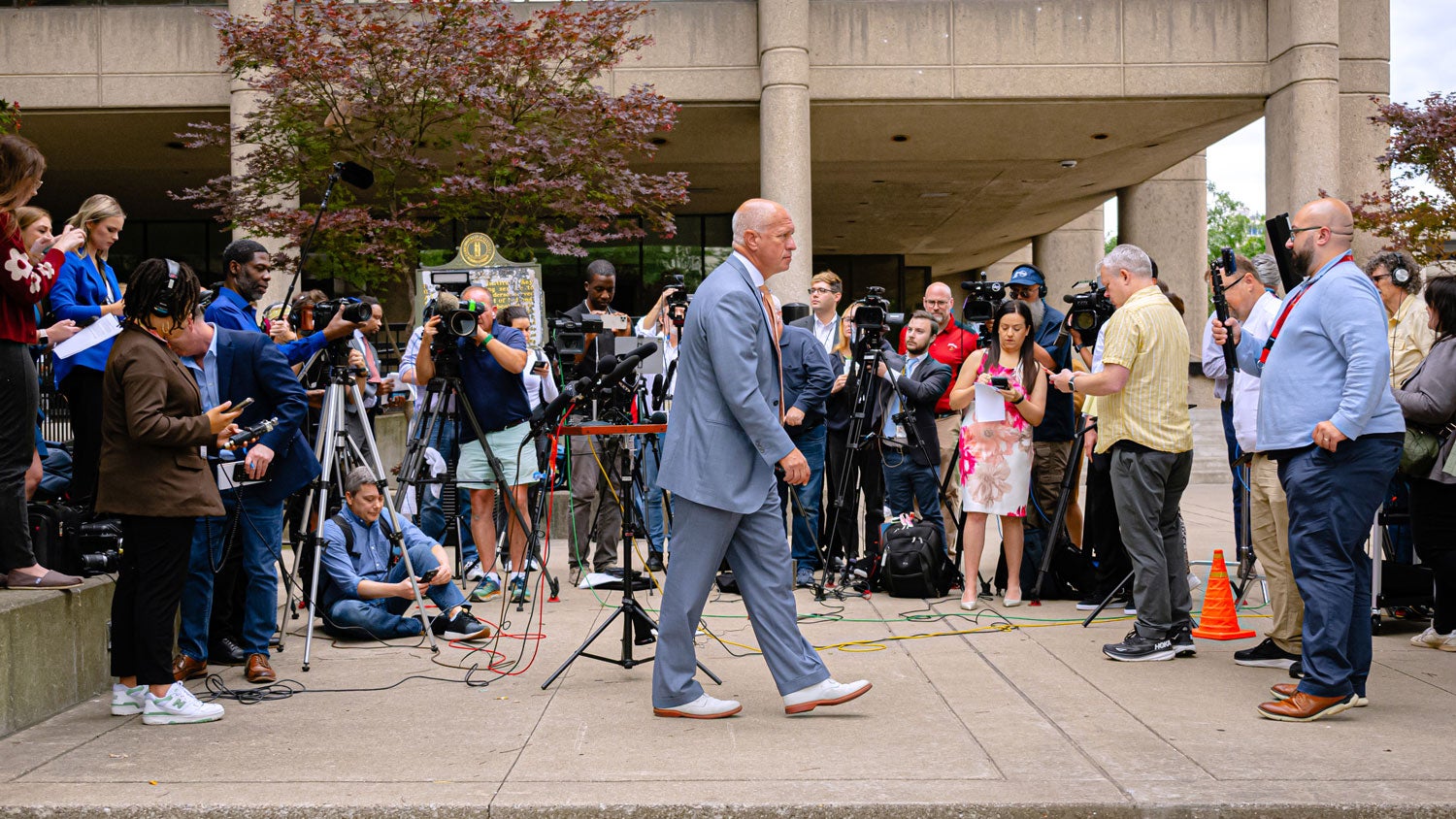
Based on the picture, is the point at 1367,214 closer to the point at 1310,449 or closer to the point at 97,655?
the point at 1310,449

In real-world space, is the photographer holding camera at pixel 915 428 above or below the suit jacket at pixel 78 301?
below

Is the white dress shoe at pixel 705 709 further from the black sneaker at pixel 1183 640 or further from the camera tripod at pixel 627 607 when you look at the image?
the black sneaker at pixel 1183 640

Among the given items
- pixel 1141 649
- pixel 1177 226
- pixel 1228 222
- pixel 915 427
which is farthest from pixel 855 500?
pixel 1228 222

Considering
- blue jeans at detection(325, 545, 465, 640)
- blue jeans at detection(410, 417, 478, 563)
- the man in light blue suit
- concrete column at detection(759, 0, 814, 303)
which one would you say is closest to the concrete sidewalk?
the man in light blue suit

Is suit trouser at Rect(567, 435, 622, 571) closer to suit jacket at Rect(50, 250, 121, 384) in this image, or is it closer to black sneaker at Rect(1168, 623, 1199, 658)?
suit jacket at Rect(50, 250, 121, 384)

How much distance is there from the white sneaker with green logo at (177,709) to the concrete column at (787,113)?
36.6 feet

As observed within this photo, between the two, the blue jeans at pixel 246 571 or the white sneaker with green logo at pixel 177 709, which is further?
the blue jeans at pixel 246 571

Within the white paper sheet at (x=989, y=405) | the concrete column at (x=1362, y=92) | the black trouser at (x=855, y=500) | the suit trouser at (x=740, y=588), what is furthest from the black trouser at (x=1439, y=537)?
the concrete column at (x=1362, y=92)

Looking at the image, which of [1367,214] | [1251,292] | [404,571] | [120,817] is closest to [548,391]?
[404,571]

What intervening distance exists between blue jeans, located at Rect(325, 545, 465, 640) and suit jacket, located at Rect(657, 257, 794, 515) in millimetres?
2559

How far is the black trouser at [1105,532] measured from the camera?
7.79 meters

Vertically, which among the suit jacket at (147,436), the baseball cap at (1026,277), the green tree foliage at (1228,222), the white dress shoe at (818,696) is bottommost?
the white dress shoe at (818,696)

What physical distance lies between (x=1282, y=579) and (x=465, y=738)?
4076 mm

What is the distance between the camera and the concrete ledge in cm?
491
